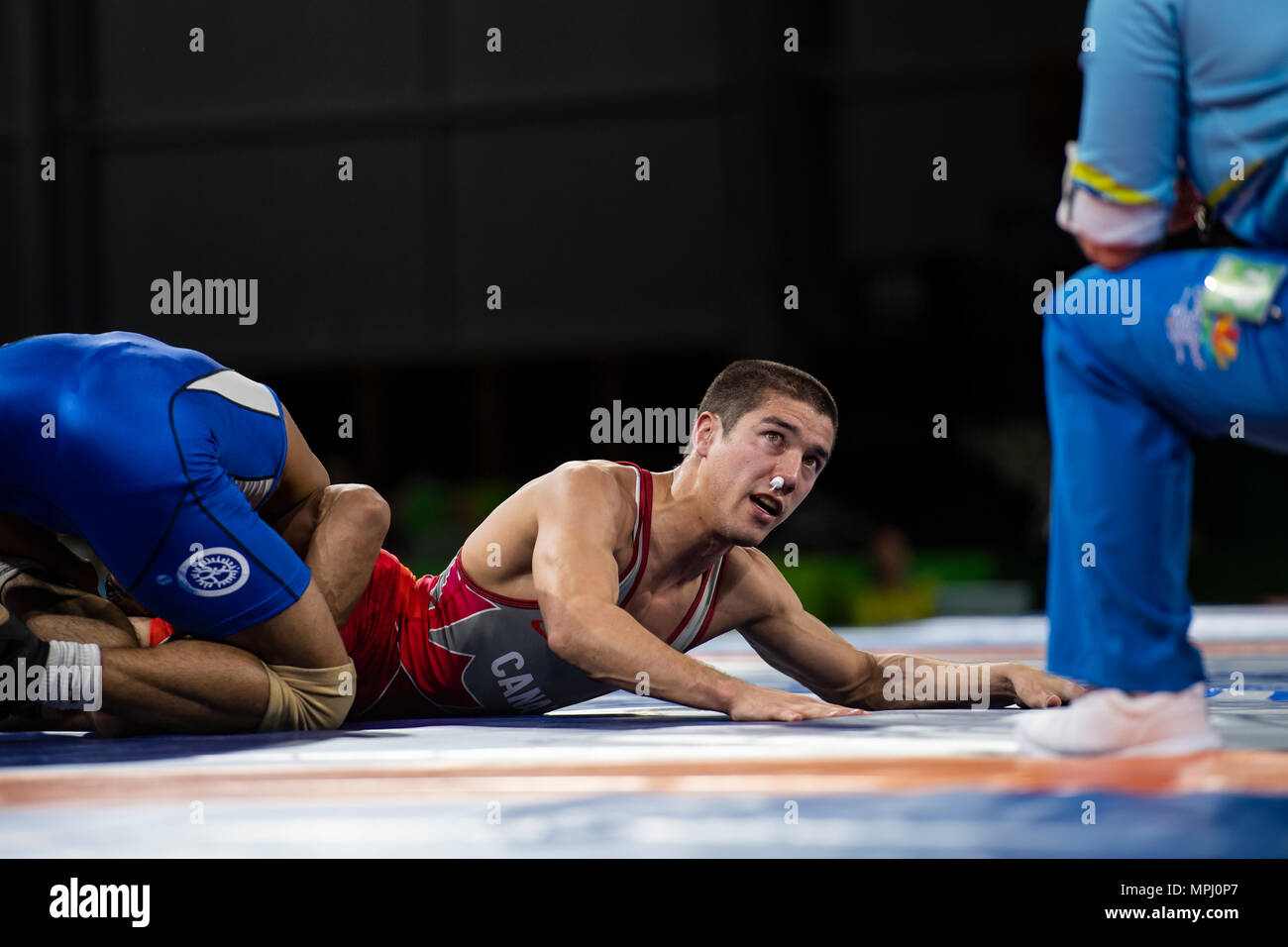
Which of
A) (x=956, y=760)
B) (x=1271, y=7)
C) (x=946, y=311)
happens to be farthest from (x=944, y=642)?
(x=946, y=311)

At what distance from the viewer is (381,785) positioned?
5.64ft

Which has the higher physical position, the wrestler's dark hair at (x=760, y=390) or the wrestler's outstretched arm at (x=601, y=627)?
the wrestler's dark hair at (x=760, y=390)

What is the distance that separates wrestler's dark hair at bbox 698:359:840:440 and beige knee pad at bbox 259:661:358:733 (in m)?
0.89

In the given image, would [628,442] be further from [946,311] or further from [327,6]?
[327,6]

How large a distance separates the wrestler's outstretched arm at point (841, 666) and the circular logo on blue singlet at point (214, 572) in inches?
39.6

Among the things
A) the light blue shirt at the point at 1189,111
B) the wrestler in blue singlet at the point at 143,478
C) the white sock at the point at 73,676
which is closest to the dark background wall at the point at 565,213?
the wrestler in blue singlet at the point at 143,478

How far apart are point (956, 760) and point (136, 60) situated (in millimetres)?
13170

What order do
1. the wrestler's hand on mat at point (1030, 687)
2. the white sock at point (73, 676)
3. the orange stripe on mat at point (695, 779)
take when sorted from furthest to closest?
the wrestler's hand on mat at point (1030, 687) < the white sock at point (73, 676) < the orange stripe on mat at point (695, 779)

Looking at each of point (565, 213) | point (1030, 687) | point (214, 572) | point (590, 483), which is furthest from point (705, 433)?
point (565, 213)

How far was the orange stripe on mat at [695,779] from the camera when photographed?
5.24ft

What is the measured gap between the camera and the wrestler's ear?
105 inches

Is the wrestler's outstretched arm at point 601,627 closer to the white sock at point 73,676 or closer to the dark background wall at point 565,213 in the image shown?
the white sock at point 73,676

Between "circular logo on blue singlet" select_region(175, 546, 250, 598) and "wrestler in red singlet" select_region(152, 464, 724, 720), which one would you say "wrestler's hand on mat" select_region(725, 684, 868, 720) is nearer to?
"wrestler in red singlet" select_region(152, 464, 724, 720)

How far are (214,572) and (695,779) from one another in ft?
3.28
